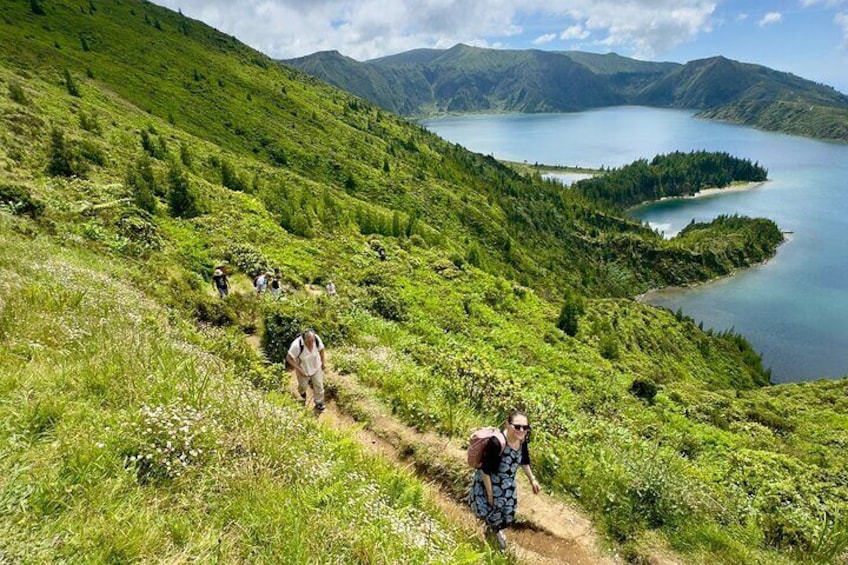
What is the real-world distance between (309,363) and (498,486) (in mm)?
5415

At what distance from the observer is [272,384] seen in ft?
35.3

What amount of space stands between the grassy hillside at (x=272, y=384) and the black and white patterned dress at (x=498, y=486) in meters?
0.88

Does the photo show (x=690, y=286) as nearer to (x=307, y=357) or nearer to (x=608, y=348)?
(x=608, y=348)

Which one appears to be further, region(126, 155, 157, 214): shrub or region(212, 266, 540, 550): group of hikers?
region(126, 155, 157, 214): shrub

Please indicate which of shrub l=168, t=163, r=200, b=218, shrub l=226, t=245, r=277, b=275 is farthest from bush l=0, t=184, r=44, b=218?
shrub l=168, t=163, r=200, b=218

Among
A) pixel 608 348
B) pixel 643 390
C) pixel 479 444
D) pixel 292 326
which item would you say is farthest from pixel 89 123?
pixel 608 348

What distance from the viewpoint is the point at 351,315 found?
758 inches

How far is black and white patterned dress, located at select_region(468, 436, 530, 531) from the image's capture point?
681cm

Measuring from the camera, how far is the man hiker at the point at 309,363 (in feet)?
34.7

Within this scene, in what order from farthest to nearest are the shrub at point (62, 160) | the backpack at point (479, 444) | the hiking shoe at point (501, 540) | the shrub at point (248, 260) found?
1. the shrub at point (248, 260)
2. the shrub at point (62, 160)
3. the hiking shoe at point (501, 540)
4. the backpack at point (479, 444)

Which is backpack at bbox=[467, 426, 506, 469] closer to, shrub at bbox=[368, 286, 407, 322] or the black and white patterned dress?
the black and white patterned dress

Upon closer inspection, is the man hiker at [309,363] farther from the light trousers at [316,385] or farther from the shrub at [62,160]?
the shrub at [62,160]

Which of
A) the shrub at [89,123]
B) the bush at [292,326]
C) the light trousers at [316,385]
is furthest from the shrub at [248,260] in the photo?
the shrub at [89,123]

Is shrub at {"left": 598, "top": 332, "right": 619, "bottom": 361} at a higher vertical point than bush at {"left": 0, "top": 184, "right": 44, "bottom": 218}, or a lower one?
lower
